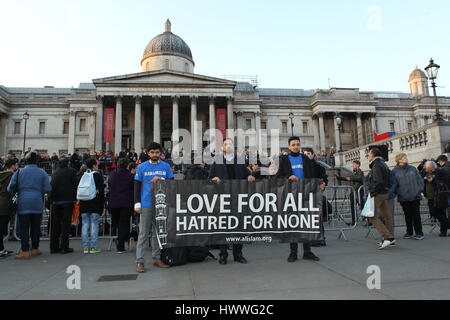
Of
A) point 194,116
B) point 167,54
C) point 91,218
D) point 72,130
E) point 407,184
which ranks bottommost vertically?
point 91,218

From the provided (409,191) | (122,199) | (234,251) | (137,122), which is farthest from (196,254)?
(137,122)

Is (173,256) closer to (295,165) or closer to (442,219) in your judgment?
(295,165)

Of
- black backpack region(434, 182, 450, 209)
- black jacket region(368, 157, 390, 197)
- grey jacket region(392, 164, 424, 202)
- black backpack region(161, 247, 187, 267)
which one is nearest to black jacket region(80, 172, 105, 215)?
black backpack region(161, 247, 187, 267)

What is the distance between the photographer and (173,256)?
5.28 m

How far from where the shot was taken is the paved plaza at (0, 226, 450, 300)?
3.52 meters

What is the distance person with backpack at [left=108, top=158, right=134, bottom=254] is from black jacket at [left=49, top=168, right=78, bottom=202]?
886mm

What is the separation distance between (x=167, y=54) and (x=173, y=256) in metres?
44.7

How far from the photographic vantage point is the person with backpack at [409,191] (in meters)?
7.54

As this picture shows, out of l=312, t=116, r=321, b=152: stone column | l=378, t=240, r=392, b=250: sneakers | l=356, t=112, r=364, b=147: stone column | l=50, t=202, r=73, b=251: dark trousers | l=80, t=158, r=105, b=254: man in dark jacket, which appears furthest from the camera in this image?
l=312, t=116, r=321, b=152: stone column

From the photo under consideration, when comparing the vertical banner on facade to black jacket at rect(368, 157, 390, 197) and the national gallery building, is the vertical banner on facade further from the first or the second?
black jacket at rect(368, 157, 390, 197)

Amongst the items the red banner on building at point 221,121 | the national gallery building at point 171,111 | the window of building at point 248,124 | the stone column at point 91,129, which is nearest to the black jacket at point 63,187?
the national gallery building at point 171,111
